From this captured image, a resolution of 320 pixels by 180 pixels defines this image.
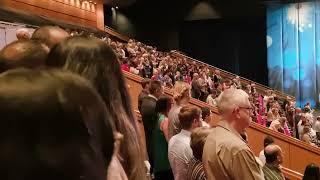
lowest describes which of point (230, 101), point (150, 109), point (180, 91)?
point (150, 109)

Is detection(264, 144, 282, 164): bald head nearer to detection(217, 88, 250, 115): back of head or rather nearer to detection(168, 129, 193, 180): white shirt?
detection(168, 129, 193, 180): white shirt

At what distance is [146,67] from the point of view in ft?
39.9

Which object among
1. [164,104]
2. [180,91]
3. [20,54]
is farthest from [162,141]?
[20,54]

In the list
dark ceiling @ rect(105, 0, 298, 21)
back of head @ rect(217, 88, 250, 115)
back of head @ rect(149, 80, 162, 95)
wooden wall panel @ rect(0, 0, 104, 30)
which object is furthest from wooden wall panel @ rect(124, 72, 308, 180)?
dark ceiling @ rect(105, 0, 298, 21)

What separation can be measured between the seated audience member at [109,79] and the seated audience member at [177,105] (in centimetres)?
286

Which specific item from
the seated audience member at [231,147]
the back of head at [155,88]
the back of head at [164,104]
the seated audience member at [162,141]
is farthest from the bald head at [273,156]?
the back of head at [155,88]

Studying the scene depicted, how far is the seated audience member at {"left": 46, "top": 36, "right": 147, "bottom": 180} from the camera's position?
4.12ft

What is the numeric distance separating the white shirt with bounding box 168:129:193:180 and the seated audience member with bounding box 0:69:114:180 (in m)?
3.12

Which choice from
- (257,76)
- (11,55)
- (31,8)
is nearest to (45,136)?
(11,55)

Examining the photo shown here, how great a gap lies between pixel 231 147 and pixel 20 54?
1.65 meters

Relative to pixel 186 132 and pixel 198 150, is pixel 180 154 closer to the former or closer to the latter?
pixel 186 132

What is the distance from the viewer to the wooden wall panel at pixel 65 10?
17694mm

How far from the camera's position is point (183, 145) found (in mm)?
3711

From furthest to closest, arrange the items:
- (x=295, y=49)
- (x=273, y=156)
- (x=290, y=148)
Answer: (x=295, y=49) < (x=290, y=148) < (x=273, y=156)
